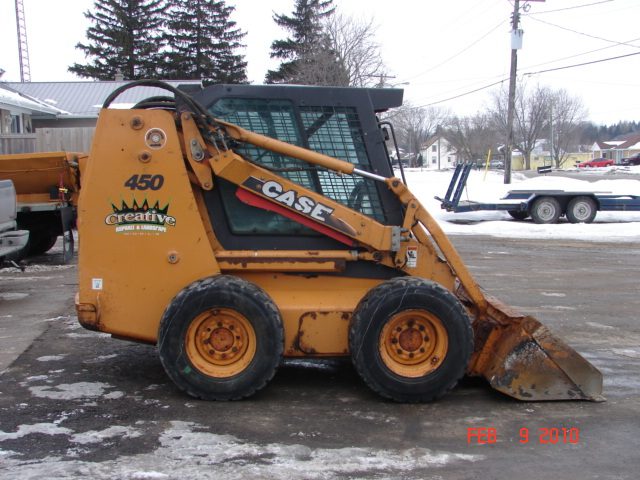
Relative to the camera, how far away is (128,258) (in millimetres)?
5188

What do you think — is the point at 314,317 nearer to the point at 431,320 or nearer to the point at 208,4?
the point at 431,320

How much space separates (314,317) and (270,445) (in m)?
1.14

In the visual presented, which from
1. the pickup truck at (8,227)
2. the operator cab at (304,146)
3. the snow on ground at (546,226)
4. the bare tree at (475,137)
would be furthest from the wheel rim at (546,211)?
the bare tree at (475,137)

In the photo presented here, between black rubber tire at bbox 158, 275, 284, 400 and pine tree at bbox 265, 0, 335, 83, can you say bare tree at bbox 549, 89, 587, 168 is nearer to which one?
pine tree at bbox 265, 0, 335, 83

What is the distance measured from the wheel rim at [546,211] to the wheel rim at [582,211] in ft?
2.43

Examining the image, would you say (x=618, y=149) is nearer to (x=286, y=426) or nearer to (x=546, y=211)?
(x=546, y=211)

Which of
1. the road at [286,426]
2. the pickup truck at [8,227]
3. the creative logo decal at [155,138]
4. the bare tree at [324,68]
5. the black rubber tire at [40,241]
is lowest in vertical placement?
the road at [286,426]

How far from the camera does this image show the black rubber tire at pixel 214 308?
4.98 metres

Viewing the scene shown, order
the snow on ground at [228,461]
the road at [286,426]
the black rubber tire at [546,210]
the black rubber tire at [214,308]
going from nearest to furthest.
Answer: the snow on ground at [228,461]
the road at [286,426]
the black rubber tire at [214,308]
the black rubber tire at [546,210]

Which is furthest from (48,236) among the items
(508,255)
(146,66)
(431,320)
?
(146,66)

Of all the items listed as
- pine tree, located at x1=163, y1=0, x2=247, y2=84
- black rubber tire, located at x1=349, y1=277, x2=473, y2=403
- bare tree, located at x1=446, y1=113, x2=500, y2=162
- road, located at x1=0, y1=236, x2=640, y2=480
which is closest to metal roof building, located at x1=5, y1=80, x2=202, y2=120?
pine tree, located at x1=163, y1=0, x2=247, y2=84

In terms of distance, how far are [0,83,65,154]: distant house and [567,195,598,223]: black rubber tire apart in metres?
16.2

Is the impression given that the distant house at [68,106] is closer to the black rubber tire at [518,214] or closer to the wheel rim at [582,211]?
the black rubber tire at [518,214]

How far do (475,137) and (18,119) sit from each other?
6008 centimetres
